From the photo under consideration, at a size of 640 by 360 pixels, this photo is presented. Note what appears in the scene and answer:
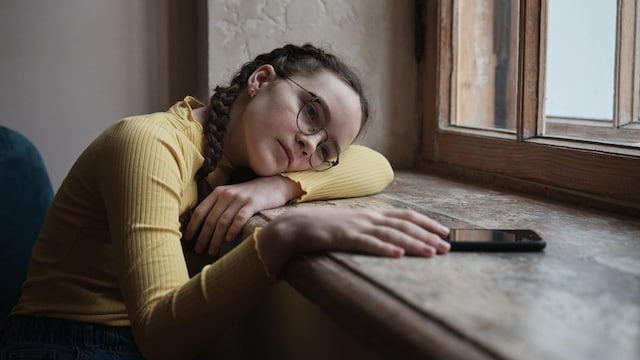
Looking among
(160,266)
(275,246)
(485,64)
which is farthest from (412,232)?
(485,64)

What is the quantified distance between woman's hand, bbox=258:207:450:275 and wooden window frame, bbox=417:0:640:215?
16.7 inches

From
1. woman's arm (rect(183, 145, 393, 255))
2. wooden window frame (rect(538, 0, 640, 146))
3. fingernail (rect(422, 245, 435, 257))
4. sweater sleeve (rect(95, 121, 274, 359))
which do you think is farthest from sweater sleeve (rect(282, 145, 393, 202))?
fingernail (rect(422, 245, 435, 257))

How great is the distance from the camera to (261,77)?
125cm

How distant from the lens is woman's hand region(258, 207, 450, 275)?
29.2 inches

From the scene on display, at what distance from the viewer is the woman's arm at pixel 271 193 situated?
43.8 inches

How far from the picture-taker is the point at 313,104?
119 centimetres

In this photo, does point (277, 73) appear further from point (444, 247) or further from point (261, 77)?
point (444, 247)

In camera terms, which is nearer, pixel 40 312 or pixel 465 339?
pixel 465 339

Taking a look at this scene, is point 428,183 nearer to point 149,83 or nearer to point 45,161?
point 149,83

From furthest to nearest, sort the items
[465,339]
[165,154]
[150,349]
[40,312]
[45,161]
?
[45,161], [40,312], [165,154], [150,349], [465,339]

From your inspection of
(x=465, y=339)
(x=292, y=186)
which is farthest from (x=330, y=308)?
(x=292, y=186)

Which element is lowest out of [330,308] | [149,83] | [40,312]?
[40,312]

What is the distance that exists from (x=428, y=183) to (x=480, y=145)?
128 millimetres

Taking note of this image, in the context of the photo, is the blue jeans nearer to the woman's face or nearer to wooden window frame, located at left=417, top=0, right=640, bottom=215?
the woman's face
